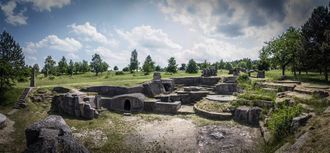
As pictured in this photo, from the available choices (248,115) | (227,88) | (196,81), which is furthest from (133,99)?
(196,81)

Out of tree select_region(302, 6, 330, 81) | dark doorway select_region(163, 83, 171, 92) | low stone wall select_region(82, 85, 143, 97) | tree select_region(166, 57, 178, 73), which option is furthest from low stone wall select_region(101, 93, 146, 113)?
tree select_region(166, 57, 178, 73)

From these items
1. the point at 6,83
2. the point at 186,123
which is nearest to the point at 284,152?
the point at 186,123

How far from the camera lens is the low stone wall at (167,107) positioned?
2204 centimetres

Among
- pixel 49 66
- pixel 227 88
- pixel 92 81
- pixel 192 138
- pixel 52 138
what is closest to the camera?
pixel 52 138

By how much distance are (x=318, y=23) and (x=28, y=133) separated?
1241 inches

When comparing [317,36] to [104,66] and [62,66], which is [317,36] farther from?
[62,66]

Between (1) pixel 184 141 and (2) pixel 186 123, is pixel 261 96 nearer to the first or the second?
(2) pixel 186 123

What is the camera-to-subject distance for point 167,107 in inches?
880

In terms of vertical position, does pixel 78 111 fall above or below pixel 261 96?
below

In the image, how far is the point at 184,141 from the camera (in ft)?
48.1

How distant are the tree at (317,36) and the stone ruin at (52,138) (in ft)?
86.6

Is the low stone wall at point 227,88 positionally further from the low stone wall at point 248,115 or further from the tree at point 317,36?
the tree at point 317,36

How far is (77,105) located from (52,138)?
10.3 meters

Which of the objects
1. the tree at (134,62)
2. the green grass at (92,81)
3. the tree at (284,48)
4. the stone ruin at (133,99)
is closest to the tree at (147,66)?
the tree at (134,62)
